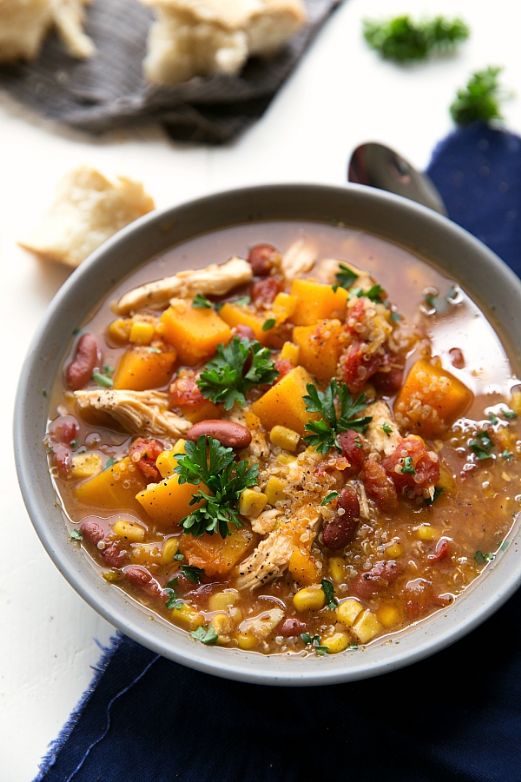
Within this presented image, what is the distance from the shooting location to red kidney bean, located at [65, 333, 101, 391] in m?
4.07

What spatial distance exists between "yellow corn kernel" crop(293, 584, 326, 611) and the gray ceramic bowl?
0.21 meters

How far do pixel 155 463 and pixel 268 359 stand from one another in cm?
70

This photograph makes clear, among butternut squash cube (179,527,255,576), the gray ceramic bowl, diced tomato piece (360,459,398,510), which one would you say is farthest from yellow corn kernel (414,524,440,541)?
butternut squash cube (179,527,255,576)

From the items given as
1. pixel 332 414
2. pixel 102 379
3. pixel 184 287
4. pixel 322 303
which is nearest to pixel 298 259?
pixel 322 303

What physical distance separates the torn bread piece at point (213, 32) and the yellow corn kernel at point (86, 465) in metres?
2.58

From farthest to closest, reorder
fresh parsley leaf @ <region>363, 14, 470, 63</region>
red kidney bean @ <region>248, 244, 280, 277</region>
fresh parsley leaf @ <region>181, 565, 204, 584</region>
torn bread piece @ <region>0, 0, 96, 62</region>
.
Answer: fresh parsley leaf @ <region>363, 14, 470, 63</region>
torn bread piece @ <region>0, 0, 96, 62</region>
red kidney bean @ <region>248, 244, 280, 277</region>
fresh parsley leaf @ <region>181, 565, 204, 584</region>

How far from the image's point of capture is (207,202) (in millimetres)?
4422

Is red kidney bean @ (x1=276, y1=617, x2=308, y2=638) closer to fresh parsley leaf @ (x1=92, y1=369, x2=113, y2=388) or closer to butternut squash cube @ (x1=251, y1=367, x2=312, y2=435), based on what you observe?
butternut squash cube @ (x1=251, y1=367, x2=312, y2=435)

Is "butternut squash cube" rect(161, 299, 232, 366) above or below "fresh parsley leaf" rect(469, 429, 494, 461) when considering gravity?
below

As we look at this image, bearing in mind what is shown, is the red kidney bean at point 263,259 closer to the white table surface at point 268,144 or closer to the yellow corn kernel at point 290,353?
the white table surface at point 268,144

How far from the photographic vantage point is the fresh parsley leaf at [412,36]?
214 inches

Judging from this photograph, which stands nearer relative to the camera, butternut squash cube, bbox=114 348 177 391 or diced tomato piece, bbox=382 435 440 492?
diced tomato piece, bbox=382 435 440 492

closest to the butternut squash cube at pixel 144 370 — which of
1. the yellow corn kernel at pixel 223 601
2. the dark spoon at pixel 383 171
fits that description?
the yellow corn kernel at pixel 223 601

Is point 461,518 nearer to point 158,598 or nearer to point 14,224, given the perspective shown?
point 158,598
